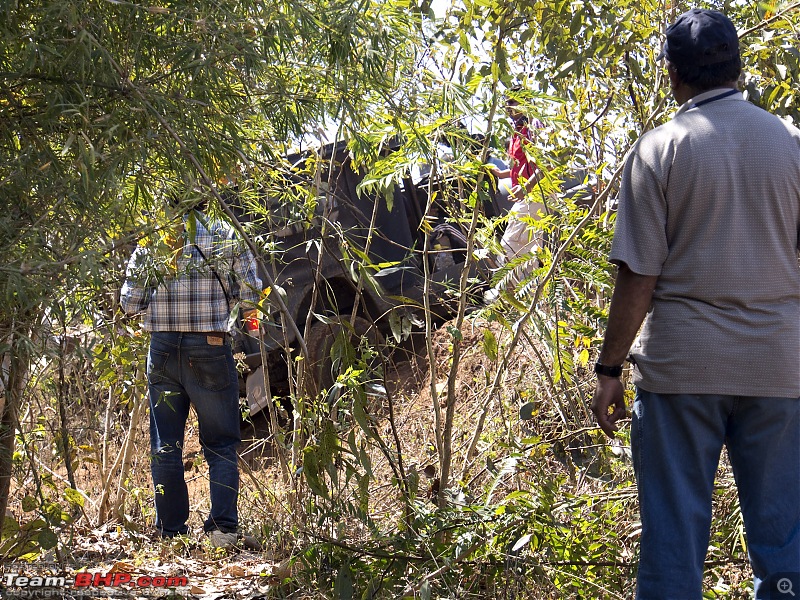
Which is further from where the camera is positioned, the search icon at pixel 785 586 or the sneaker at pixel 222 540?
the sneaker at pixel 222 540

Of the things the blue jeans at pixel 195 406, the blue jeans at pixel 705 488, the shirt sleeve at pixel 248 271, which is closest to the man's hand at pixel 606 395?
the blue jeans at pixel 705 488

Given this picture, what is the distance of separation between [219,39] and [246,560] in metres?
2.61

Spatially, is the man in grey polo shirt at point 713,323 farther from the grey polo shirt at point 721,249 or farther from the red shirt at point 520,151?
the red shirt at point 520,151

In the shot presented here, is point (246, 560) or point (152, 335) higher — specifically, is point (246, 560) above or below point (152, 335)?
below

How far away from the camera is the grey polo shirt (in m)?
2.54

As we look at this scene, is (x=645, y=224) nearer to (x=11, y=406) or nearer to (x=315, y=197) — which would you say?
(x=315, y=197)

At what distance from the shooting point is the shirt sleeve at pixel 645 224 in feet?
8.52

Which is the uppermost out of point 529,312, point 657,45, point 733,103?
point 657,45

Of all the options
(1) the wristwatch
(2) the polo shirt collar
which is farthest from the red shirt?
(1) the wristwatch

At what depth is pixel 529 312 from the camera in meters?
3.46

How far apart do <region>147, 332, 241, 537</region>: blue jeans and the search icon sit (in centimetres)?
293

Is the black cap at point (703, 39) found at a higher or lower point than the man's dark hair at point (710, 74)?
higher

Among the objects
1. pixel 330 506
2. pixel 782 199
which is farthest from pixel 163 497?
pixel 782 199

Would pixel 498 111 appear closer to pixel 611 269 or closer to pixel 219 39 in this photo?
pixel 611 269
